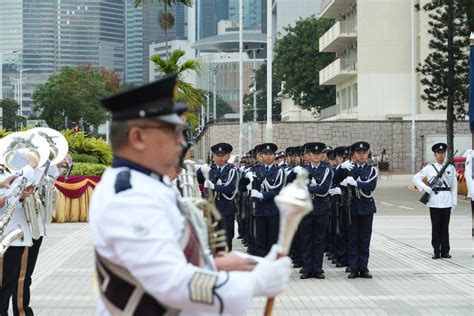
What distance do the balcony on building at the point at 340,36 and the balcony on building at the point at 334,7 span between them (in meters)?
1.60

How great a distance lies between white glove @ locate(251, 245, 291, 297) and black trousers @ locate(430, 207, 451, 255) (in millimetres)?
12312

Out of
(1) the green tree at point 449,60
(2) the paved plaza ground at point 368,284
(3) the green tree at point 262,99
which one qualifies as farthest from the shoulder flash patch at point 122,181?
(3) the green tree at point 262,99

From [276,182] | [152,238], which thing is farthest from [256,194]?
[152,238]

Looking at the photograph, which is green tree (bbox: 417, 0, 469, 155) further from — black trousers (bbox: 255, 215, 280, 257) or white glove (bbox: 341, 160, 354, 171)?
black trousers (bbox: 255, 215, 280, 257)

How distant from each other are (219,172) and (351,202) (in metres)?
2.17

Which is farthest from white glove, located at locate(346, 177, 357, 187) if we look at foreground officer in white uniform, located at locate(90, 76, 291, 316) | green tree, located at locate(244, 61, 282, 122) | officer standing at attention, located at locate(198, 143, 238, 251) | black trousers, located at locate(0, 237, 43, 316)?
green tree, located at locate(244, 61, 282, 122)

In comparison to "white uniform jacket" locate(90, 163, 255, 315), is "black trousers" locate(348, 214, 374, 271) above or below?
below

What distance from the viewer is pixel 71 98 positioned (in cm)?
6531

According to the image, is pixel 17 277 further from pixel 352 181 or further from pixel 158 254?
pixel 352 181

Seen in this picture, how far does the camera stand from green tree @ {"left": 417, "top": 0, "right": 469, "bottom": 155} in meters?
39.8

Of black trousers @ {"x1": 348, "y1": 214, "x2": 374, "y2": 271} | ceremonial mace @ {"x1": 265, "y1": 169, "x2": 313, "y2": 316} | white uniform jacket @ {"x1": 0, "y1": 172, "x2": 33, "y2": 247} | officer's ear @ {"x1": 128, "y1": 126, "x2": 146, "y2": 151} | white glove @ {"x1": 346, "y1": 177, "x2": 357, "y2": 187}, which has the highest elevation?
officer's ear @ {"x1": 128, "y1": 126, "x2": 146, "y2": 151}

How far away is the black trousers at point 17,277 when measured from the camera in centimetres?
871

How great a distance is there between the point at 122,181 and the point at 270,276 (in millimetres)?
623

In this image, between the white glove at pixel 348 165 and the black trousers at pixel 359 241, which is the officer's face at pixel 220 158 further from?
the black trousers at pixel 359 241
